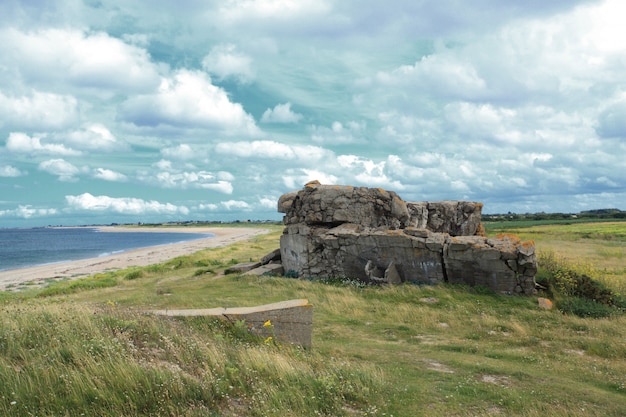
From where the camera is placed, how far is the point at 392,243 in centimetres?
2178

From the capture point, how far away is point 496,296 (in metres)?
18.2

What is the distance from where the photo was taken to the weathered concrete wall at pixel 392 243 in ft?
62.3

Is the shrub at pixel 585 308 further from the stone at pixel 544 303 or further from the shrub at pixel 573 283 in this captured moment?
the shrub at pixel 573 283

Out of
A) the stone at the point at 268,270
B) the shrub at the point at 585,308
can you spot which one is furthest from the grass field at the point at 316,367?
the stone at the point at 268,270

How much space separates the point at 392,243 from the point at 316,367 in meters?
14.0

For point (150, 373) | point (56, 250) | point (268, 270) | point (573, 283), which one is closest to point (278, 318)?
point (150, 373)

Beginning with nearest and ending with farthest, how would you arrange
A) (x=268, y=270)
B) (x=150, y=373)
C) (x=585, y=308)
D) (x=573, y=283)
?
(x=150, y=373) < (x=585, y=308) < (x=573, y=283) < (x=268, y=270)

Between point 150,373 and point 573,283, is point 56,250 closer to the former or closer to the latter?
point 573,283

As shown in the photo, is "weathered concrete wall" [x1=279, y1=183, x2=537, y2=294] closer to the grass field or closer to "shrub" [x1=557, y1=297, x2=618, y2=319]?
"shrub" [x1=557, y1=297, x2=618, y2=319]

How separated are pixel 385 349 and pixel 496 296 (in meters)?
8.50

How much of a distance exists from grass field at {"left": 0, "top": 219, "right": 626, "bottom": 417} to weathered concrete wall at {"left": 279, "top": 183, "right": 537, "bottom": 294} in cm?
370

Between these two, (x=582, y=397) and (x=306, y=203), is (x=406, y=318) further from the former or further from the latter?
(x=306, y=203)

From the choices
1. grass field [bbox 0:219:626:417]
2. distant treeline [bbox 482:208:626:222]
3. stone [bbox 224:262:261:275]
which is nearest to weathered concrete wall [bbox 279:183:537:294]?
stone [bbox 224:262:261:275]

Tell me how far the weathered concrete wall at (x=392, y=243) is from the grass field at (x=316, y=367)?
3.70 metres
